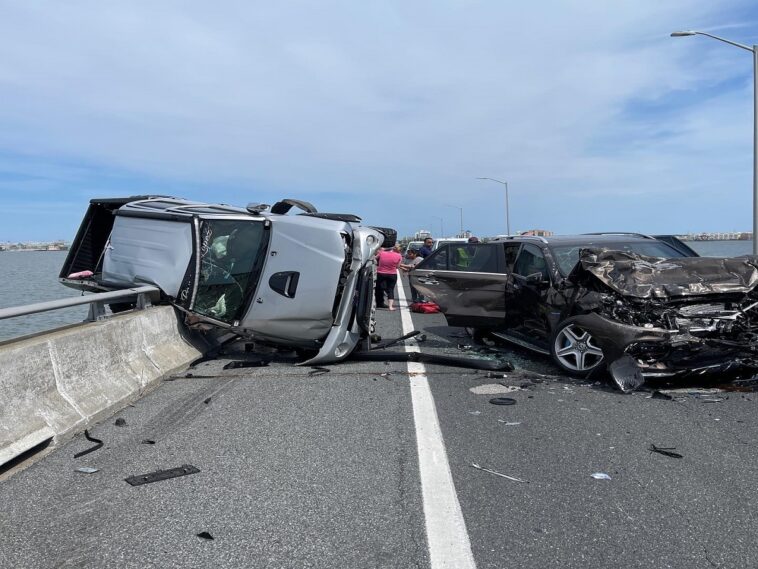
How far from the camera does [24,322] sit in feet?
34.9

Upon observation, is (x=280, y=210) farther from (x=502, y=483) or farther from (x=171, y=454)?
(x=502, y=483)

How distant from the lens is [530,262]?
28.8 feet

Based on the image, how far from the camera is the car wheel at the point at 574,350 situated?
22.7 feet

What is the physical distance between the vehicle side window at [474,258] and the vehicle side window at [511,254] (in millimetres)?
179

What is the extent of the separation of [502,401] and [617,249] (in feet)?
10.0

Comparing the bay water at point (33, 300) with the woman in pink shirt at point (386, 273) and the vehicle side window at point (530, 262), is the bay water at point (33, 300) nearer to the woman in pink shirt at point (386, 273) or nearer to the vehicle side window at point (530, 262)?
the vehicle side window at point (530, 262)

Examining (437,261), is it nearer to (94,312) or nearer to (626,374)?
(626,374)

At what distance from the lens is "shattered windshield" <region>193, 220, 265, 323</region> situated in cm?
802

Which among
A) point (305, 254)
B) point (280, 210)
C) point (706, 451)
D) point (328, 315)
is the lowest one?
point (706, 451)

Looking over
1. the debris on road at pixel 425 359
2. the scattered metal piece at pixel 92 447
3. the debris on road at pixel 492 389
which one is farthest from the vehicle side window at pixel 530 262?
the scattered metal piece at pixel 92 447

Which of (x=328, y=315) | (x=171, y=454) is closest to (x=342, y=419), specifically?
(x=171, y=454)

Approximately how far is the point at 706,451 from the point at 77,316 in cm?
920

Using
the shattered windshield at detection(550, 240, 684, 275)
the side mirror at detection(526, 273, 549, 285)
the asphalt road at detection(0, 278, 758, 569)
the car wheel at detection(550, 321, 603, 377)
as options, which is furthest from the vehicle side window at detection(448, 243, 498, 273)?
the asphalt road at detection(0, 278, 758, 569)

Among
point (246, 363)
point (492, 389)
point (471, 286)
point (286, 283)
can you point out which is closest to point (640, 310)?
point (492, 389)
